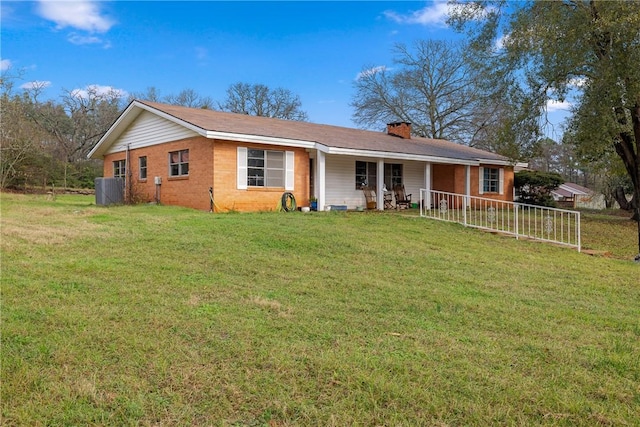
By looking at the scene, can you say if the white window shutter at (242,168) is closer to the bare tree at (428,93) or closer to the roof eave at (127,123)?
the roof eave at (127,123)

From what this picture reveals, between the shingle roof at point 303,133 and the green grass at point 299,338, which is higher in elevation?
the shingle roof at point 303,133

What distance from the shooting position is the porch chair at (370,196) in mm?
17328

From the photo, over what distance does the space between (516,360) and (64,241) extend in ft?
23.3

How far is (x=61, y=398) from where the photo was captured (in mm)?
2854

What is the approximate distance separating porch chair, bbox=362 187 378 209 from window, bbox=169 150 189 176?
6.70 metres

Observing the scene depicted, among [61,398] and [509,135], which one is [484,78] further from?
[61,398]

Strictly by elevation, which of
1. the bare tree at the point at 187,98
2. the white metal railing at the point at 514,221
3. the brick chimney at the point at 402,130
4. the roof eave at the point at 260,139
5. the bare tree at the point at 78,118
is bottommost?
the white metal railing at the point at 514,221

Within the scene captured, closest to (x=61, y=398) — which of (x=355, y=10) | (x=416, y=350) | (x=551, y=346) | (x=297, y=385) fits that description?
(x=297, y=385)

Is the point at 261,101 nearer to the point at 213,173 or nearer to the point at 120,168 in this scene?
the point at 120,168

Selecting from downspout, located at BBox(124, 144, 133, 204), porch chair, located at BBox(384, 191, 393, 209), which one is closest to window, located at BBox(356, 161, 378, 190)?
porch chair, located at BBox(384, 191, 393, 209)

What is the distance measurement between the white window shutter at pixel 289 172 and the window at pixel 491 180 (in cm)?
1136

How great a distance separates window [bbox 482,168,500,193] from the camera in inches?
886

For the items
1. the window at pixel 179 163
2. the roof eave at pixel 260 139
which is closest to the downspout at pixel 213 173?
the roof eave at pixel 260 139

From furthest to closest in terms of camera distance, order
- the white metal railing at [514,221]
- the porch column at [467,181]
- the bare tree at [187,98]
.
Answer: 1. the bare tree at [187,98]
2. the porch column at [467,181]
3. the white metal railing at [514,221]
